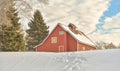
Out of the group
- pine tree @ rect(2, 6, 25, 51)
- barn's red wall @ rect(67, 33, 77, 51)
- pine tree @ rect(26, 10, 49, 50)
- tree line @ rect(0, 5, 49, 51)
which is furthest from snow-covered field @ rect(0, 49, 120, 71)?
pine tree @ rect(26, 10, 49, 50)

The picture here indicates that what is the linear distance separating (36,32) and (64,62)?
111ft

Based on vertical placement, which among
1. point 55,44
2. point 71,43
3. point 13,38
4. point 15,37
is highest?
point 15,37

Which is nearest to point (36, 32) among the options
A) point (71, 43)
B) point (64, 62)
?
point (71, 43)

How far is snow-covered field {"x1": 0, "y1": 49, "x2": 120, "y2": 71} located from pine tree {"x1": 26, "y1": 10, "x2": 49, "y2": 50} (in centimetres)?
2996

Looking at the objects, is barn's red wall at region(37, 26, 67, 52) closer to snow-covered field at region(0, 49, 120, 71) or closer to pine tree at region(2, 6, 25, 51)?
pine tree at region(2, 6, 25, 51)

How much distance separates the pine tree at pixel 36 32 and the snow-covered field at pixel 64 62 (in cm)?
2996

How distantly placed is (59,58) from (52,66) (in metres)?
1.95

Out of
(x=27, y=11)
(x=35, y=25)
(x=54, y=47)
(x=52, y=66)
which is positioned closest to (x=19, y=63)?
(x=52, y=66)

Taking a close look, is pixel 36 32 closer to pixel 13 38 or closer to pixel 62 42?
pixel 62 42

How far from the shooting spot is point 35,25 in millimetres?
51062

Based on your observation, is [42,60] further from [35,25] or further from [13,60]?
→ [35,25]

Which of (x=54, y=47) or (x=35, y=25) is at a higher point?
(x=35, y=25)

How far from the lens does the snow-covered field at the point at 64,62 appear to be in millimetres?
15403

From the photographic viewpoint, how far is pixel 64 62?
17.1 meters
